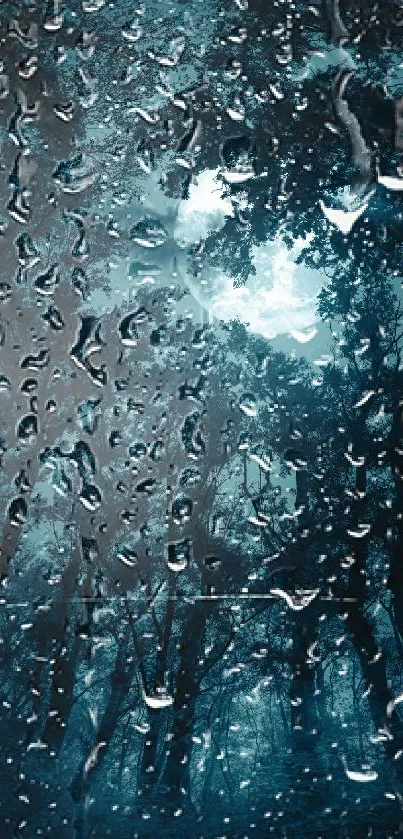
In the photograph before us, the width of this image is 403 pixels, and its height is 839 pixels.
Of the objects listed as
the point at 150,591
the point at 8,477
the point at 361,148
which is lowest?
the point at 150,591

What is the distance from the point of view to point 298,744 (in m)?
0.86

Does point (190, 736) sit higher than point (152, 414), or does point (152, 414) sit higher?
point (152, 414)

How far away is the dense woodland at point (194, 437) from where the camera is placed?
0.85m

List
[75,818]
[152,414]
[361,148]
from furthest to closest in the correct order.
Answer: [361,148] < [152,414] < [75,818]

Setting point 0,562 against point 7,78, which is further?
point 7,78

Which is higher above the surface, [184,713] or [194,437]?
[194,437]

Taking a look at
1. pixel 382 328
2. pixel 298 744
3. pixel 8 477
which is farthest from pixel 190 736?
pixel 382 328

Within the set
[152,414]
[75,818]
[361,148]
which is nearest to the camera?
[75,818]

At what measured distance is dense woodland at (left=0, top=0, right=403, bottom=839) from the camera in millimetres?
853

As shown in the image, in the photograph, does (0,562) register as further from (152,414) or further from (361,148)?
(361,148)

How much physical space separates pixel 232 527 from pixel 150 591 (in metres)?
0.13

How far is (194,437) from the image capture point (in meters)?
0.93

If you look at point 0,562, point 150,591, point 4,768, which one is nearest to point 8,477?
point 0,562

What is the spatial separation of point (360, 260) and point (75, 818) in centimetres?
79
